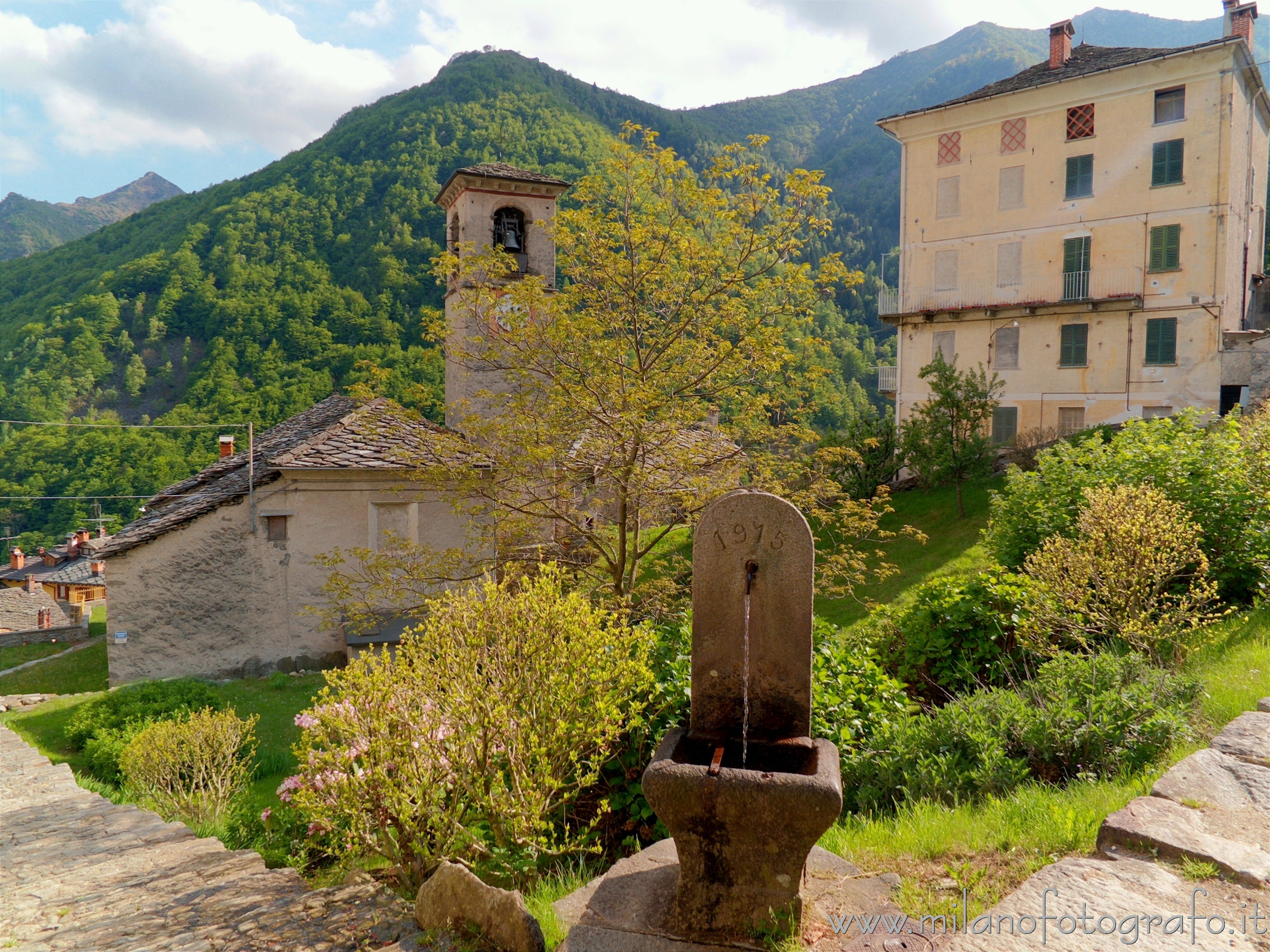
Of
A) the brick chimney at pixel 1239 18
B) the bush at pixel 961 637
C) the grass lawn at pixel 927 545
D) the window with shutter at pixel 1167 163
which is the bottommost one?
the grass lawn at pixel 927 545

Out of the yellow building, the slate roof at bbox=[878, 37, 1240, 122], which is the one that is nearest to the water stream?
the yellow building

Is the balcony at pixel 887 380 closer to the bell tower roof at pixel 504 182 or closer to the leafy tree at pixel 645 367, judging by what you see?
the bell tower roof at pixel 504 182

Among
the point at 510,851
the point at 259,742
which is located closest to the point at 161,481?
the point at 259,742

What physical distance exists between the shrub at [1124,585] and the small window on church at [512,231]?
13.7m

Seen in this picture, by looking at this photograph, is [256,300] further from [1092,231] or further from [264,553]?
[1092,231]

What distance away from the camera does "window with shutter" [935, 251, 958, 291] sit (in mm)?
23547

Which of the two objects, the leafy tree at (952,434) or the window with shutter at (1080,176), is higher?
the window with shutter at (1080,176)

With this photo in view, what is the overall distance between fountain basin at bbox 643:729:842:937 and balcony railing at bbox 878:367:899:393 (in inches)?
954

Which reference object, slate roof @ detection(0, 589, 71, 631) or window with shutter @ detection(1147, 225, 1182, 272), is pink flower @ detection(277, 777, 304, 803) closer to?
window with shutter @ detection(1147, 225, 1182, 272)

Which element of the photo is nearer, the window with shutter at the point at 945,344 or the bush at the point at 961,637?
the bush at the point at 961,637

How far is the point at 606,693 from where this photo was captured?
4332 mm

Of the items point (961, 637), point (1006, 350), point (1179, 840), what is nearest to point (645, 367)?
point (961, 637)

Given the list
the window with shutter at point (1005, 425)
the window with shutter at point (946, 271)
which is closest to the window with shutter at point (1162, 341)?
the window with shutter at point (1005, 425)

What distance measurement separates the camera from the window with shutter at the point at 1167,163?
20.0m
